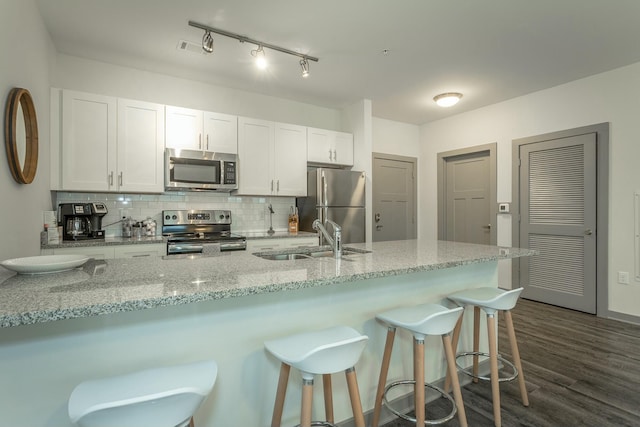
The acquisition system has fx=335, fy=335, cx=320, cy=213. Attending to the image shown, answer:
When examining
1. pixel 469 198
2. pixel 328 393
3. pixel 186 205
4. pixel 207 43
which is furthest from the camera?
pixel 469 198

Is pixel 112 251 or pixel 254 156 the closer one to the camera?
pixel 112 251

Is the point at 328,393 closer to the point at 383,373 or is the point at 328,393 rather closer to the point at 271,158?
the point at 383,373

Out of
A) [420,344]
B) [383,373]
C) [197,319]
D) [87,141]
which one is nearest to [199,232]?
[87,141]

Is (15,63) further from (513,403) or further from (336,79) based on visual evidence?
(513,403)

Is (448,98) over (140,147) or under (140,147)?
over

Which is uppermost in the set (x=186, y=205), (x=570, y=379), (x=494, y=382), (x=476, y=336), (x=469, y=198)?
(x=469, y=198)

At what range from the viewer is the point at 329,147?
4371mm

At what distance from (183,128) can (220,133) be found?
0.38 meters

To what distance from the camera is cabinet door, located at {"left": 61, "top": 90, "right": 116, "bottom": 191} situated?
9.73 ft

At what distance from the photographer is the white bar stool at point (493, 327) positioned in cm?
182

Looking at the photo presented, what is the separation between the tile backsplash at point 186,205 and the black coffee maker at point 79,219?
19 cm

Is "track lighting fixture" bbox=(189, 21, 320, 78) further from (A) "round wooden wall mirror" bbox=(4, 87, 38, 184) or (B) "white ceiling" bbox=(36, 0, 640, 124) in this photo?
(A) "round wooden wall mirror" bbox=(4, 87, 38, 184)

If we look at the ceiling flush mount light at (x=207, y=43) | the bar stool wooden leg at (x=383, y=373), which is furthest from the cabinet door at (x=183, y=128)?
the bar stool wooden leg at (x=383, y=373)

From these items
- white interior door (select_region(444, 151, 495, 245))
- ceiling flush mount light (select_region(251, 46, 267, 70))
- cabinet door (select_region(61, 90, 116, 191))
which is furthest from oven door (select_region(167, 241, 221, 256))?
white interior door (select_region(444, 151, 495, 245))
